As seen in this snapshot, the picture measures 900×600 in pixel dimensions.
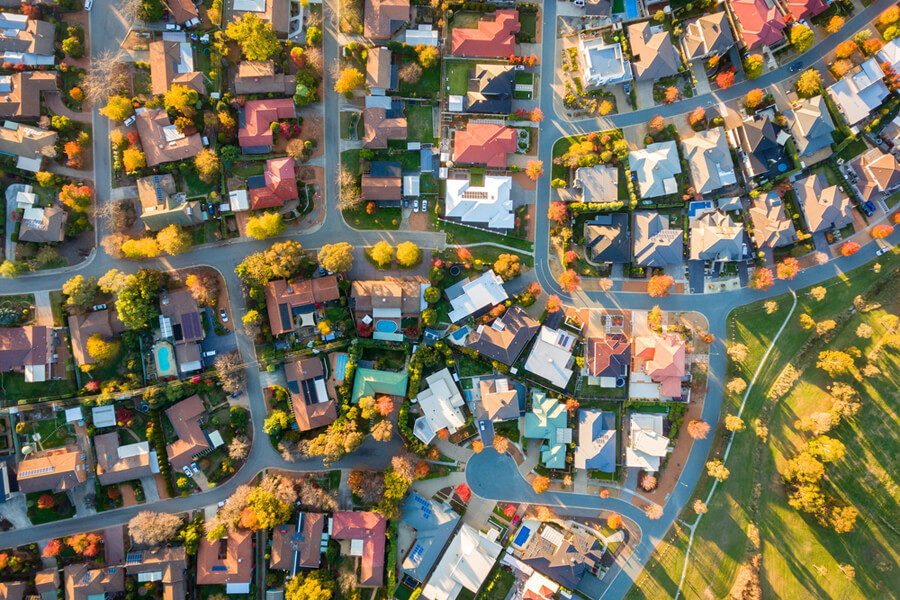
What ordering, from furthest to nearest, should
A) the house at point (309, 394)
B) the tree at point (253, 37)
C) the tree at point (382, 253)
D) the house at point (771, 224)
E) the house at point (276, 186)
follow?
the house at point (771, 224), the house at point (309, 394), the house at point (276, 186), the tree at point (382, 253), the tree at point (253, 37)

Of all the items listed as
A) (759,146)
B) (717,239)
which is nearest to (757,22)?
(759,146)

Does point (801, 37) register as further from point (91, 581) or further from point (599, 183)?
point (91, 581)

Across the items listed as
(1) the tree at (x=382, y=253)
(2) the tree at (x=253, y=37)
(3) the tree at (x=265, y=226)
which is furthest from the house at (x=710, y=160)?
(2) the tree at (x=253, y=37)

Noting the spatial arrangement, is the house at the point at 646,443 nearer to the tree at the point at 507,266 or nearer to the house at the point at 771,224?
the tree at the point at 507,266

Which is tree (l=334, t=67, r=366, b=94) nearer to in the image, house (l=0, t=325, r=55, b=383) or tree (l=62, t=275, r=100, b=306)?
tree (l=62, t=275, r=100, b=306)

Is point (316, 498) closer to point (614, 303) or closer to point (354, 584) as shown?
point (354, 584)

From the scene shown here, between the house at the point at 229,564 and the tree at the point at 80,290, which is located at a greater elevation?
the tree at the point at 80,290

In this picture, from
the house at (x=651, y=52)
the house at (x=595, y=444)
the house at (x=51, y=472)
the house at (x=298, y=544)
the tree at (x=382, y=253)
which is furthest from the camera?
the house at (x=595, y=444)
